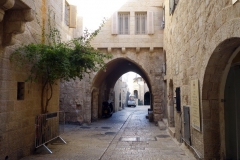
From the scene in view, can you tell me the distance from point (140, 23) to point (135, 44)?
50.0 inches

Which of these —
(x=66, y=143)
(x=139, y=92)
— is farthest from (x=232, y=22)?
(x=139, y=92)

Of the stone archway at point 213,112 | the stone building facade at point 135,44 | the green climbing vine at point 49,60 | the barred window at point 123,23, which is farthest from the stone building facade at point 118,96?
the stone archway at point 213,112

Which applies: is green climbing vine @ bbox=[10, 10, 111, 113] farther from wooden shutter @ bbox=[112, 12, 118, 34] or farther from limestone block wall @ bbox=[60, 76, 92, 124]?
wooden shutter @ bbox=[112, 12, 118, 34]

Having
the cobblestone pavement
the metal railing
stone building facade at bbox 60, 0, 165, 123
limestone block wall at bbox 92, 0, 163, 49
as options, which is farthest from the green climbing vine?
limestone block wall at bbox 92, 0, 163, 49

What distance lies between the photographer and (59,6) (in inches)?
315

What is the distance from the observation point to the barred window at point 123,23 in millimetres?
12883

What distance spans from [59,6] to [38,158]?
195 inches

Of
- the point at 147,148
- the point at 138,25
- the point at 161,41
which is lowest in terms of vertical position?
the point at 147,148

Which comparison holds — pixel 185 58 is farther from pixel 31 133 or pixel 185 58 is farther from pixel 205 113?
pixel 31 133

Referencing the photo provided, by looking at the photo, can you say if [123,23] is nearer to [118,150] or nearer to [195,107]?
[118,150]

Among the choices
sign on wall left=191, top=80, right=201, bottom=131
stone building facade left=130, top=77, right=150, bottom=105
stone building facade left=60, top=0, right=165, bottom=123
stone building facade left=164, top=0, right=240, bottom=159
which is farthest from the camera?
stone building facade left=130, top=77, right=150, bottom=105

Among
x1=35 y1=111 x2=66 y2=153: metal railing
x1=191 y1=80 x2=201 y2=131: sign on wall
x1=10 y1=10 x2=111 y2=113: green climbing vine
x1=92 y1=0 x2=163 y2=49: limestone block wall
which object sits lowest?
x1=35 y1=111 x2=66 y2=153: metal railing

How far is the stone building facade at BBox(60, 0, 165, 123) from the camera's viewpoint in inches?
487

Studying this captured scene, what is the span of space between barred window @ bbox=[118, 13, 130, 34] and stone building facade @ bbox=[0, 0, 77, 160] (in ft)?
21.8
